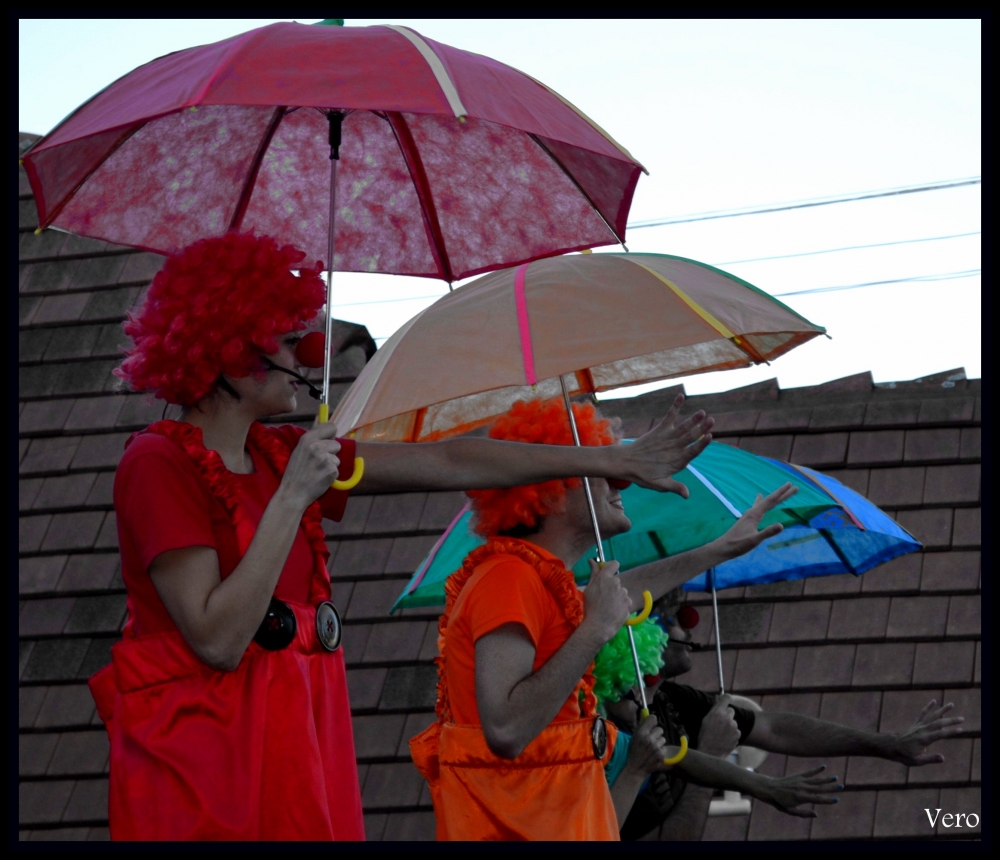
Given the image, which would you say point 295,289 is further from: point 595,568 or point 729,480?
point 729,480

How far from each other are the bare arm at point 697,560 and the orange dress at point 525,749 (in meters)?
0.55

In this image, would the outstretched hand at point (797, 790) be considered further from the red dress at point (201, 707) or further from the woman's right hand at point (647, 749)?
the red dress at point (201, 707)

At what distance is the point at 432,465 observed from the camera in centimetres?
269

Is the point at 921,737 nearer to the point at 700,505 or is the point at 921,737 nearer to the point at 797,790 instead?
the point at 797,790

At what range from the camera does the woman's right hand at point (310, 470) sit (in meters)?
2.36

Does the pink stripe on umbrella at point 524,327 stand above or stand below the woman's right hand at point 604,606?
above

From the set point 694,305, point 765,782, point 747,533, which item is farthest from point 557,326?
point 765,782

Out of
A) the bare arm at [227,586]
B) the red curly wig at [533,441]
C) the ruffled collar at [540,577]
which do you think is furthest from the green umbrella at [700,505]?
the bare arm at [227,586]

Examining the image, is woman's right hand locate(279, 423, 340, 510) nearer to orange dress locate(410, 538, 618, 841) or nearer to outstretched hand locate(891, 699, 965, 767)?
orange dress locate(410, 538, 618, 841)

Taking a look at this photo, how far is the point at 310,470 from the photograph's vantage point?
2.38m

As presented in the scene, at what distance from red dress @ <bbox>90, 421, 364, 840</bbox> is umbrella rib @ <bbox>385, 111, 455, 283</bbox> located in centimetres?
121

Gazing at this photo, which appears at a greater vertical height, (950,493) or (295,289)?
(295,289)
